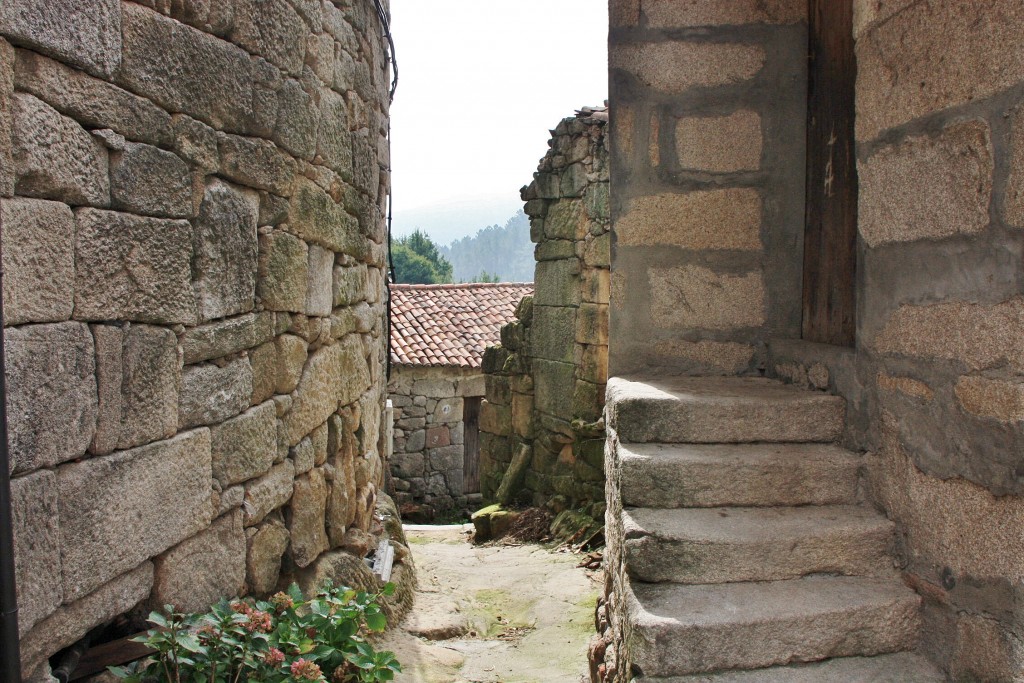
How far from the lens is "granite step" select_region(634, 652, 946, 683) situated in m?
1.85

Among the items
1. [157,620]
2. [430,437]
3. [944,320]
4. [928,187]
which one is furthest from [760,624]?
[430,437]

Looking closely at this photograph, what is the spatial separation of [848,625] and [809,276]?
1.27 meters

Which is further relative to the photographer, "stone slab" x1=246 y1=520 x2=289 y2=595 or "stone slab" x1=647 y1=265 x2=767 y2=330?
"stone slab" x1=647 y1=265 x2=767 y2=330

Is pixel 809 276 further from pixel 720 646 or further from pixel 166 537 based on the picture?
pixel 166 537

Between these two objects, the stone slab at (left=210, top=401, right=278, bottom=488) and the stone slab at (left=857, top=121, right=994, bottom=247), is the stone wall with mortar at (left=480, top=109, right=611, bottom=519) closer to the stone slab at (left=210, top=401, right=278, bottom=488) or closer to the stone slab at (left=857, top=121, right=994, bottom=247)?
the stone slab at (left=210, top=401, right=278, bottom=488)

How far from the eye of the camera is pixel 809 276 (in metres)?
2.84

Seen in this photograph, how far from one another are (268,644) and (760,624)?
132 cm

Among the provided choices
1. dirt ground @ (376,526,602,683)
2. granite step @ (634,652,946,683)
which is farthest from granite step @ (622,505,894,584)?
dirt ground @ (376,526,602,683)

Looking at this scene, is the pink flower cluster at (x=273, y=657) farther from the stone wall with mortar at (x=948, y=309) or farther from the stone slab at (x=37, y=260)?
the stone wall with mortar at (x=948, y=309)

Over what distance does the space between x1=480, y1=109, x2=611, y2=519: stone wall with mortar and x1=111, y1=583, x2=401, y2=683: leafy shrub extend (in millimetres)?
4201

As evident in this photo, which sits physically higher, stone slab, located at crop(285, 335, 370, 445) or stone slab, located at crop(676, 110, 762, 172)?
stone slab, located at crop(676, 110, 762, 172)

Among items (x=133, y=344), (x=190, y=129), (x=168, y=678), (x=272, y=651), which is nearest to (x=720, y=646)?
(x=272, y=651)

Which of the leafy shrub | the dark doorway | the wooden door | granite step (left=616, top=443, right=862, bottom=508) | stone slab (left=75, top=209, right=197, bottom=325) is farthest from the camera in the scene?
the dark doorway

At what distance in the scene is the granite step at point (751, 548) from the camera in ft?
6.73
